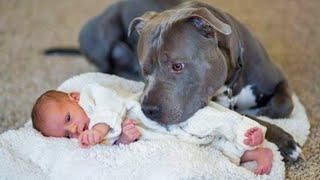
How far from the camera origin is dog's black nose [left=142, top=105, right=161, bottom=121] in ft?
5.08

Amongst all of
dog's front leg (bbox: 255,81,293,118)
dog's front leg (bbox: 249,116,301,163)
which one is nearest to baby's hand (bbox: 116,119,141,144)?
dog's front leg (bbox: 249,116,301,163)

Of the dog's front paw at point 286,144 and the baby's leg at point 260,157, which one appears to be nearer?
the baby's leg at point 260,157

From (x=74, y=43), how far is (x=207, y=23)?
154cm

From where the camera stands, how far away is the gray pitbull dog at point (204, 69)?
1562 mm

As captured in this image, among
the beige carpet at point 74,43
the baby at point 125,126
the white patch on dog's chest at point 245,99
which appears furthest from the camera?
the beige carpet at point 74,43

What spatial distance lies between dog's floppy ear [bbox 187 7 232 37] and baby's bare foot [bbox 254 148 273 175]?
36 cm

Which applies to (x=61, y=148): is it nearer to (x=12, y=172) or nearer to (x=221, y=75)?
(x=12, y=172)

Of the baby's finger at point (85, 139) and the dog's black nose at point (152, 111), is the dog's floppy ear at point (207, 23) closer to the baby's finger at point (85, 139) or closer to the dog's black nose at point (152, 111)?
the dog's black nose at point (152, 111)

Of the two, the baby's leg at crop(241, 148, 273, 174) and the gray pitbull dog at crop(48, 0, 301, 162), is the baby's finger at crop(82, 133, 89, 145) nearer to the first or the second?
the gray pitbull dog at crop(48, 0, 301, 162)

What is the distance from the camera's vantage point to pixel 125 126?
60.6 inches

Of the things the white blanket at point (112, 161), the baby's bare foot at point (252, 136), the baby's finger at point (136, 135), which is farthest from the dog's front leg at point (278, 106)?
the baby's finger at point (136, 135)

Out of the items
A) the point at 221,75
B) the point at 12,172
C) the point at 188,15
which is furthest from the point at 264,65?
the point at 12,172

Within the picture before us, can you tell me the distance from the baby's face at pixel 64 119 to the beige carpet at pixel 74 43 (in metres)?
0.46

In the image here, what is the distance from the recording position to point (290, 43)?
9.32ft
